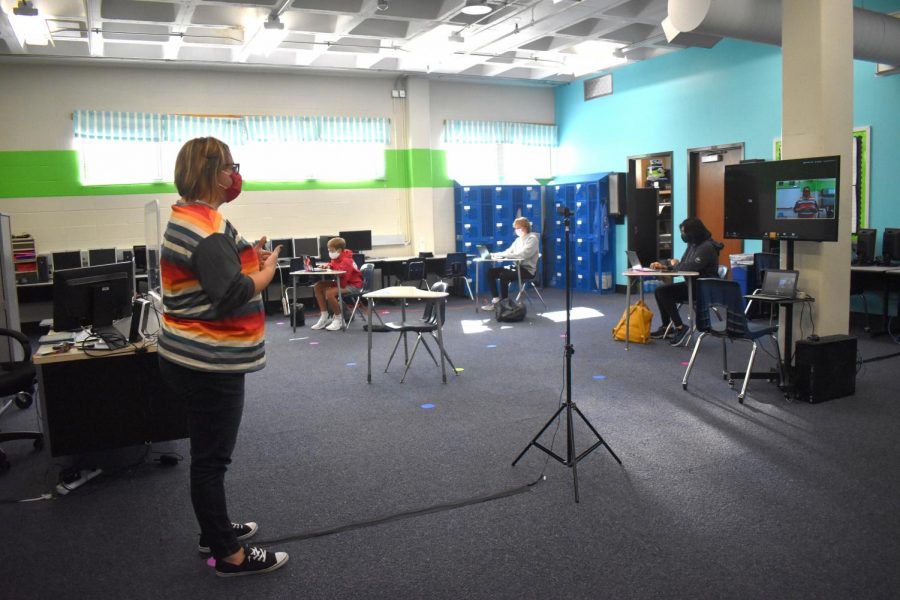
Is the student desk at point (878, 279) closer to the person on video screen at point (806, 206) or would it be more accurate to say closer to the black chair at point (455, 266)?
the person on video screen at point (806, 206)

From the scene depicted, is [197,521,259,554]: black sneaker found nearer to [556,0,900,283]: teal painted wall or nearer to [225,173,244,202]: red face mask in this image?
[225,173,244,202]: red face mask

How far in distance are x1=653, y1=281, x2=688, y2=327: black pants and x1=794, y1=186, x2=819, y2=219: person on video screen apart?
219 centimetres

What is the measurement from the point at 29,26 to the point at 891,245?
9.39 metres

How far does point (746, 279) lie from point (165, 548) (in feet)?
23.6

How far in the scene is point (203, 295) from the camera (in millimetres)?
2336

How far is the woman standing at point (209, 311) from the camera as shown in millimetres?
2311

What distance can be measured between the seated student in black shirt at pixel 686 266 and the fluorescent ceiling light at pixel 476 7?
3.09 m

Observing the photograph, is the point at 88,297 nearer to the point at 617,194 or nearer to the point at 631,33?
the point at 631,33

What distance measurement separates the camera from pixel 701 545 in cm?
280

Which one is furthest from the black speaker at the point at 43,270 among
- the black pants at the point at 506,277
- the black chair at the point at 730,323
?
the black chair at the point at 730,323

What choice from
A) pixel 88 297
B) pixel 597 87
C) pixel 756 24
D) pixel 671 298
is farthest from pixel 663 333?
pixel 597 87

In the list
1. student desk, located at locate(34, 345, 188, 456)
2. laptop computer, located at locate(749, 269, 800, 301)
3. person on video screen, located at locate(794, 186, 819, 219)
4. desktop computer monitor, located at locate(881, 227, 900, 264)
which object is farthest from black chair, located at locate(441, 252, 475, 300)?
student desk, located at locate(34, 345, 188, 456)

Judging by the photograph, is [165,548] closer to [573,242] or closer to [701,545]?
→ [701,545]

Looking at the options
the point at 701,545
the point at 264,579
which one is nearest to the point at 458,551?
the point at 264,579
